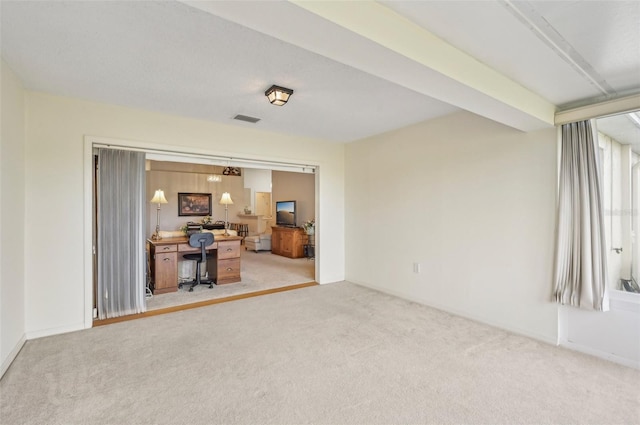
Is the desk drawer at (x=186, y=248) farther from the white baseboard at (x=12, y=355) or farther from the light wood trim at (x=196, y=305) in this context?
the white baseboard at (x=12, y=355)

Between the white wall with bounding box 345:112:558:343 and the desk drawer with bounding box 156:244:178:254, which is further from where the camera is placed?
the desk drawer with bounding box 156:244:178:254

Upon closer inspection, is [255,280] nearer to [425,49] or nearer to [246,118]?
[246,118]

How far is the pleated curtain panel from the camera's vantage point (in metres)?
2.64

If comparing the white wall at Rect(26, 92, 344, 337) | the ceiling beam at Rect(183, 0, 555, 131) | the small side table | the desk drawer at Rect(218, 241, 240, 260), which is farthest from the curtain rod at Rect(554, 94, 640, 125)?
the small side table

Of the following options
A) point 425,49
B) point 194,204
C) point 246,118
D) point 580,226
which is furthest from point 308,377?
point 194,204

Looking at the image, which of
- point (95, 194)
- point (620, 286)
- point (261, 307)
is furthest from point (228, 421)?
point (620, 286)

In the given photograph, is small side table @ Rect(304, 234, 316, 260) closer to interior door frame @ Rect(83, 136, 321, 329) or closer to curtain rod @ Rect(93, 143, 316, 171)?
curtain rod @ Rect(93, 143, 316, 171)

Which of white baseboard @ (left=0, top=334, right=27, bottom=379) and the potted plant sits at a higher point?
the potted plant

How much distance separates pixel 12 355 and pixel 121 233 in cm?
143

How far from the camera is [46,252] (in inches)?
121

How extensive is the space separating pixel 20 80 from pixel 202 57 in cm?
190

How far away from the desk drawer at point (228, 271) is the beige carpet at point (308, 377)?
1698mm

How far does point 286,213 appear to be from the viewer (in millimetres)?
8812

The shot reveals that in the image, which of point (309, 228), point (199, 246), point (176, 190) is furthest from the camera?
point (176, 190)
